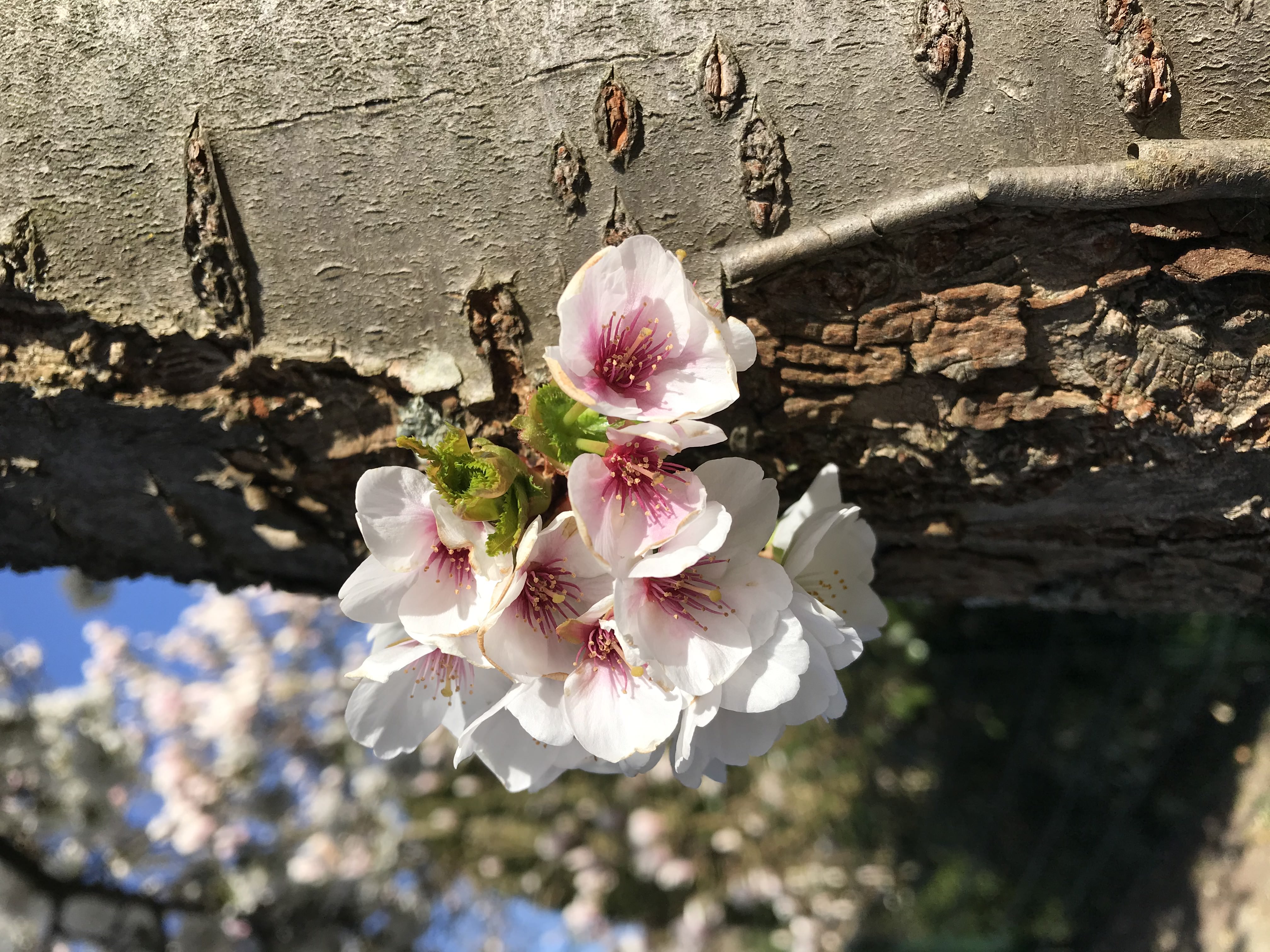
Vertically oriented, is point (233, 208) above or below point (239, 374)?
above

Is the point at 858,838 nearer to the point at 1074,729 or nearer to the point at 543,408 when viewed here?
the point at 1074,729

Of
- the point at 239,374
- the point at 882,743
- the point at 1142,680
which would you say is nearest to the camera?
the point at 239,374

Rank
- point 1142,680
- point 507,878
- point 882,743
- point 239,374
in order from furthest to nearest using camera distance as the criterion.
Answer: point 507,878 → point 882,743 → point 1142,680 → point 239,374

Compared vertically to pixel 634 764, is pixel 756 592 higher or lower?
higher

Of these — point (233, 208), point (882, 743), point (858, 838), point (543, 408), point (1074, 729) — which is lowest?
point (858, 838)

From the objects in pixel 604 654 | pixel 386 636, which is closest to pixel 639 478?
pixel 604 654

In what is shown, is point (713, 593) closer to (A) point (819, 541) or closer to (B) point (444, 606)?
(A) point (819, 541)

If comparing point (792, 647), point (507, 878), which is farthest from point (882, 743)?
point (792, 647)
